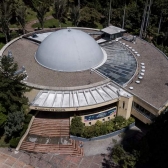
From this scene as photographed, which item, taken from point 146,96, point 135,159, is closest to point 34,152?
point 135,159

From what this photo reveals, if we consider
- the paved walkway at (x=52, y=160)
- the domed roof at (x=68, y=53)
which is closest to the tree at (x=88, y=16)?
the domed roof at (x=68, y=53)

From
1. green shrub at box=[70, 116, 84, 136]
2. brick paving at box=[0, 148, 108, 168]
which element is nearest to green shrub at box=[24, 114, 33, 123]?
brick paving at box=[0, 148, 108, 168]

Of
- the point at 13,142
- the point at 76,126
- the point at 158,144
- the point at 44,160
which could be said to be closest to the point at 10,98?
the point at 13,142

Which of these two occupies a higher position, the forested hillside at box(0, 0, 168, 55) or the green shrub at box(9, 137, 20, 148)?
the forested hillside at box(0, 0, 168, 55)

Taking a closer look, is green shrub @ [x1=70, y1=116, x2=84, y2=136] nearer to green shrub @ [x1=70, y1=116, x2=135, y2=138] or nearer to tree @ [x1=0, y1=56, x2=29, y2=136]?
green shrub @ [x1=70, y1=116, x2=135, y2=138]

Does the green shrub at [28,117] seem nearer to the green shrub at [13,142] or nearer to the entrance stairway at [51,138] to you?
the entrance stairway at [51,138]

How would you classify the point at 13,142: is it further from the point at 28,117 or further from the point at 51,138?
the point at 51,138

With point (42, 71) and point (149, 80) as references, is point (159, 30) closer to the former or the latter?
point (149, 80)
